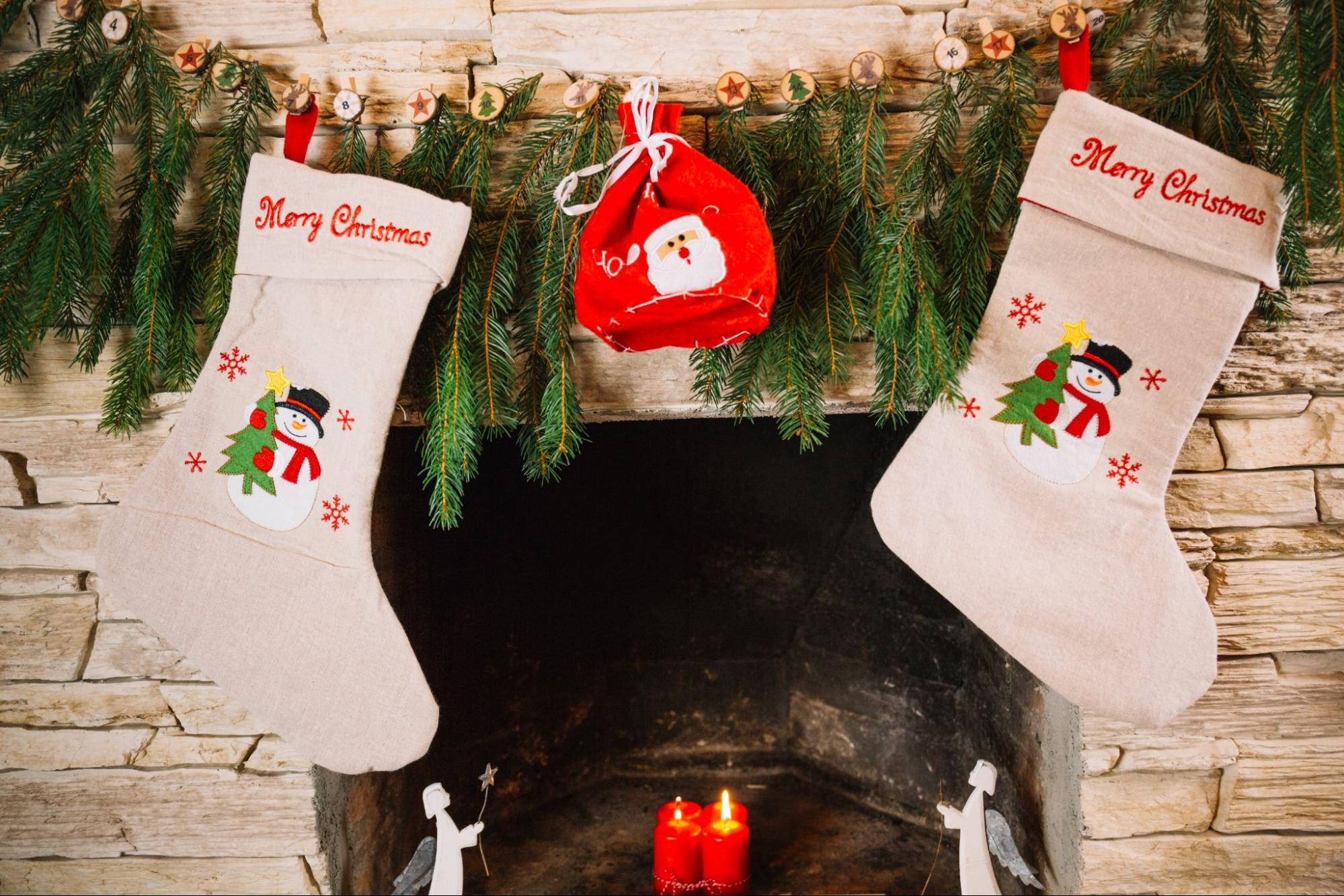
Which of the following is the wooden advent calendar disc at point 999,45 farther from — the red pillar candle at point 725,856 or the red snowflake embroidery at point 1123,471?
the red pillar candle at point 725,856

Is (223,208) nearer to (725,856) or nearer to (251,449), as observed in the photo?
(251,449)

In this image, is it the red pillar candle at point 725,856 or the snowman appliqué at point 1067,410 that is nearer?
the snowman appliqué at point 1067,410

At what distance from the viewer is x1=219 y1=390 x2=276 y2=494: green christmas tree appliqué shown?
1216mm

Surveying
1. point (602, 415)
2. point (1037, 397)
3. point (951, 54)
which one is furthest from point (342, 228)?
point (1037, 397)

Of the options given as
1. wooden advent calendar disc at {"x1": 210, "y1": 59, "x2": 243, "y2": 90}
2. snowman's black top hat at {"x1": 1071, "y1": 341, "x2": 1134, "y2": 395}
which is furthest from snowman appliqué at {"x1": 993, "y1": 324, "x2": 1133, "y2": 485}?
wooden advent calendar disc at {"x1": 210, "y1": 59, "x2": 243, "y2": 90}

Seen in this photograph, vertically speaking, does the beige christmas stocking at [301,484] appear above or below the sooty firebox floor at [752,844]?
above

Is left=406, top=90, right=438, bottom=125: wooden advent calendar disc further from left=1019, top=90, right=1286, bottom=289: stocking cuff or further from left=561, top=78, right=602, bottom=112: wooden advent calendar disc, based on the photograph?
left=1019, top=90, right=1286, bottom=289: stocking cuff

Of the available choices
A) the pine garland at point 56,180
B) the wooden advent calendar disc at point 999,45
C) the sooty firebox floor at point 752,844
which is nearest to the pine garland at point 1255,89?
the wooden advent calendar disc at point 999,45

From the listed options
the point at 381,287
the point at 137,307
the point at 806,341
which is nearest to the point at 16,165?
the point at 137,307

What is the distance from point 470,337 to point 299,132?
38 cm

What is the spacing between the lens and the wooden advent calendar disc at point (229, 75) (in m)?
1.23

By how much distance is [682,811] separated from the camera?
165 cm

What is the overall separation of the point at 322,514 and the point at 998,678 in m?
1.18

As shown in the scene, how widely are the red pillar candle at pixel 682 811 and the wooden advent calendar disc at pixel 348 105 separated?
1.27 m
